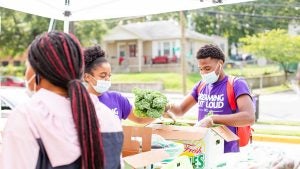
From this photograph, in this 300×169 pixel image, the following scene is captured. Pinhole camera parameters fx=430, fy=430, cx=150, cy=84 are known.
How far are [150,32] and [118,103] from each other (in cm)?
3426

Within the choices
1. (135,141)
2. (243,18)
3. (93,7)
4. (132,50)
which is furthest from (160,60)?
(135,141)

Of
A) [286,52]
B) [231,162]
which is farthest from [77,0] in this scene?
[286,52]

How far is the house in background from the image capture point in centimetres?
3509

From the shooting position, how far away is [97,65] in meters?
2.92

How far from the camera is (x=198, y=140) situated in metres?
2.64

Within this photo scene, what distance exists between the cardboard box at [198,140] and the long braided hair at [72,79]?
1.12 m

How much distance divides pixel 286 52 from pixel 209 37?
13700mm

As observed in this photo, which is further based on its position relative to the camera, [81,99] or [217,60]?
[217,60]

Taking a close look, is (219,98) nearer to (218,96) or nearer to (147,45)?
(218,96)

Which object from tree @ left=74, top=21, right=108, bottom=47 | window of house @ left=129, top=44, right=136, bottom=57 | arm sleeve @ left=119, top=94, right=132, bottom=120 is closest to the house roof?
window of house @ left=129, top=44, right=136, bottom=57

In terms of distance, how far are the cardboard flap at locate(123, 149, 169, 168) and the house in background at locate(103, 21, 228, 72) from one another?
31868 mm

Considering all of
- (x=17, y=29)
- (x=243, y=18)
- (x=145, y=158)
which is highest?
(x=243, y=18)

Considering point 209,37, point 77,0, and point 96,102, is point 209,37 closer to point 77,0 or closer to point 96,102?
point 77,0

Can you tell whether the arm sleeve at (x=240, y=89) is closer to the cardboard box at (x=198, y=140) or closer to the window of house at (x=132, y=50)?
the cardboard box at (x=198, y=140)
